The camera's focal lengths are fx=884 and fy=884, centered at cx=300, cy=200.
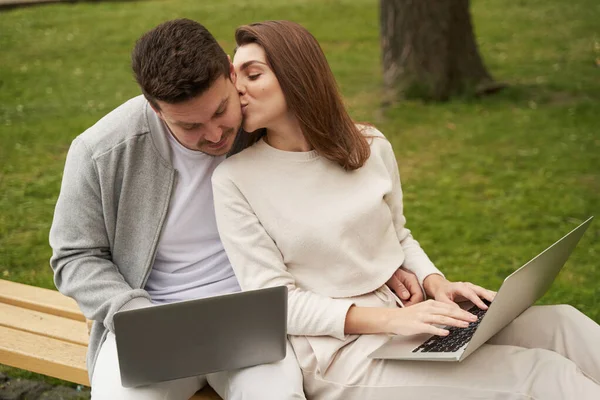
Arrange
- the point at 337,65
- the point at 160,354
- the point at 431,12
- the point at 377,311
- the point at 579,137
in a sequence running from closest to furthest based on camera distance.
Answer: the point at 160,354 < the point at 377,311 < the point at 579,137 < the point at 431,12 < the point at 337,65

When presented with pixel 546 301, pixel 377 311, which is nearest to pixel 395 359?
pixel 377 311

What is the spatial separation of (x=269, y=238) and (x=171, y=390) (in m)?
0.57

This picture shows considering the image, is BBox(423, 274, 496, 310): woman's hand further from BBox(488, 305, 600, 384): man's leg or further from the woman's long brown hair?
the woman's long brown hair

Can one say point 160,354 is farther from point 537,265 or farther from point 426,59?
point 426,59

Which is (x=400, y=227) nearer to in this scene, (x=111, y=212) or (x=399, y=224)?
(x=399, y=224)

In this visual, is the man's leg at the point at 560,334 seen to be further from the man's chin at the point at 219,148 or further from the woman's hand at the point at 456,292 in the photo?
the man's chin at the point at 219,148

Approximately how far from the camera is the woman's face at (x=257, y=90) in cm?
282

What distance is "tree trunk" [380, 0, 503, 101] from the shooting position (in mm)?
8070

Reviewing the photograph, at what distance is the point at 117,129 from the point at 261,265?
26.8 inches

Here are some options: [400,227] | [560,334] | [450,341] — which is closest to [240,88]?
[400,227]

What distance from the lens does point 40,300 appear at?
12.6 feet

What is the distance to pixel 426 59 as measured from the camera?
8250 mm

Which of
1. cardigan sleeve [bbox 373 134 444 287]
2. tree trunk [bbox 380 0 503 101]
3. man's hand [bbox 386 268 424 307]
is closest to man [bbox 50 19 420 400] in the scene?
man's hand [bbox 386 268 424 307]

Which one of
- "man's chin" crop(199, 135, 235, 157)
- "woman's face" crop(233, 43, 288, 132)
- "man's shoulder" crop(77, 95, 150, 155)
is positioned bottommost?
"man's chin" crop(199, 135, 235, 157)
